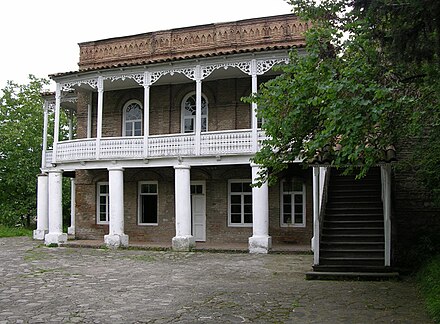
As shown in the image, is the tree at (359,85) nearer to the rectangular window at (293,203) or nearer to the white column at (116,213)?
the rectangular window at (293,203)

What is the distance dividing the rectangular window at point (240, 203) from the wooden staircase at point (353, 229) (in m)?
4.31

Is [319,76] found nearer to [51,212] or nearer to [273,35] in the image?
[273,35]

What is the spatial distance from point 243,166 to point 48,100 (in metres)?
9.74

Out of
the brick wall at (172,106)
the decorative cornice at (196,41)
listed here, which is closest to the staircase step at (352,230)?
the brick wall at (172,106)

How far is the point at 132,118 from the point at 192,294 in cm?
1288

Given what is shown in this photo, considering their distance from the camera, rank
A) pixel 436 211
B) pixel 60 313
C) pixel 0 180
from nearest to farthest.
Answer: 1. pixel 60 313
2. pixel 436 211
3. pixel 0 180

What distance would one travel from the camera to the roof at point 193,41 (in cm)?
2027

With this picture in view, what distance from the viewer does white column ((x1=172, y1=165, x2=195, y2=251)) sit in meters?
18.1

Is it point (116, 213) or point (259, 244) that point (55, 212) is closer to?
point (116, 213)

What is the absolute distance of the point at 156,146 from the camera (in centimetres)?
1880

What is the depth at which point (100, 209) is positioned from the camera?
73.8ft

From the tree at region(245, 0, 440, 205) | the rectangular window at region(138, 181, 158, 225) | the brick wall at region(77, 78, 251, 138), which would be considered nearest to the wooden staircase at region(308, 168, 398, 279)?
the tree at region(245, 0, 440, 205)

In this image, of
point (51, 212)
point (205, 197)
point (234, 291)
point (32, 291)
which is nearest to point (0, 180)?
point (51, 212)

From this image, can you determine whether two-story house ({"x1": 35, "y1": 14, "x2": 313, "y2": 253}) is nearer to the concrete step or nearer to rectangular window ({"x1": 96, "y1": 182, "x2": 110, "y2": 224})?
rectangular window ({"x1": 96, "y1": 182, "x2": 110, "y2": 224})
